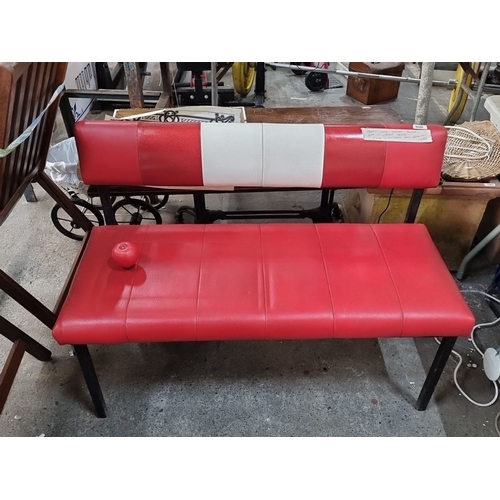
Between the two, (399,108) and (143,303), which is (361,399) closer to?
(143,303)

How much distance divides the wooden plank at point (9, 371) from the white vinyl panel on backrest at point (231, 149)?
33.7 inches

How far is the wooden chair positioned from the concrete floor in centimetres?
22

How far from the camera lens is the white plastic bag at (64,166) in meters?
2.12

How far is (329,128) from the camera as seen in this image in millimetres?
1536

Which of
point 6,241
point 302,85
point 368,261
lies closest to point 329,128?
point 368,261

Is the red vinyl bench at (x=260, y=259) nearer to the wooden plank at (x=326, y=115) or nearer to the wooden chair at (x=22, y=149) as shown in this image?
the wooden chair at (x=22, y=149)

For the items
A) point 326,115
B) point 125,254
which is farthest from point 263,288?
point 326,115

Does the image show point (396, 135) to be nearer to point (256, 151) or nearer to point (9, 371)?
point (256, 151)

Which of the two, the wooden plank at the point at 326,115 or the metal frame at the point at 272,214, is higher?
the wooden plank at the point at 326,115

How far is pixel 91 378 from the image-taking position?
144 centimetres

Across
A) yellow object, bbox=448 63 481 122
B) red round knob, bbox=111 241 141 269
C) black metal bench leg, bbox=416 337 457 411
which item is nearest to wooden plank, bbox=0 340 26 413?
red round knob, bbox=111 241 141 269

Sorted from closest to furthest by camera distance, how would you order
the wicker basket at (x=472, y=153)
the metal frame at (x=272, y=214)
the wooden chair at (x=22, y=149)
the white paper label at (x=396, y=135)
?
the wooden chair at (x=22, y=149)
the white paper label at (x=396, y=135)
the wicker basket at (x=472, y=153)
the metal frame at (x=272, y=214)

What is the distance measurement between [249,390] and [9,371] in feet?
2.70

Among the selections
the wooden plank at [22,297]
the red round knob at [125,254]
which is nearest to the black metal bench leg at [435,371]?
the red round knob at [125,254]
